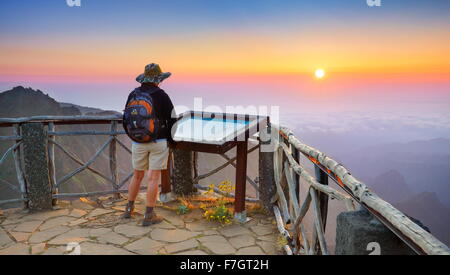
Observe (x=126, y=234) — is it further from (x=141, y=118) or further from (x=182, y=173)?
(x=182, y=173)

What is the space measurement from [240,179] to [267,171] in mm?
721

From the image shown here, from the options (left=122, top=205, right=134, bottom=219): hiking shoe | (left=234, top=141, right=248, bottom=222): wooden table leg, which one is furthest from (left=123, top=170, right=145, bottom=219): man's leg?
(left=234, top=141, right=248, bottom=222): wooden table leg

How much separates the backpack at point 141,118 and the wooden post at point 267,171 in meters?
1.91

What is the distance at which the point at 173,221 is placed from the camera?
5320 millimetres

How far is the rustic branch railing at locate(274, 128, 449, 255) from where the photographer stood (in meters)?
1.79

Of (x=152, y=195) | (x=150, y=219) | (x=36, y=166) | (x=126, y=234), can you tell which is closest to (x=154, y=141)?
(x=152, y=195)

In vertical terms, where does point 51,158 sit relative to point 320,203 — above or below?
above

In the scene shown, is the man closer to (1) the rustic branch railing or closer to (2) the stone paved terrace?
(2) the stone paved terrace

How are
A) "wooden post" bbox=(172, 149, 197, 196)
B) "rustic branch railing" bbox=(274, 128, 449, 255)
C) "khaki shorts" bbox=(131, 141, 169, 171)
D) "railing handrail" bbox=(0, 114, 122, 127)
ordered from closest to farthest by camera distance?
"rustic branch railing" bbox=(274, 128, 449, 255) < "khaki shorts" bbox=(131, 141, 169, 171) < "railing handrail" bbox=(0, 114, 122, 127) < "wooden post" bbox=(172, 149, 197, 196)

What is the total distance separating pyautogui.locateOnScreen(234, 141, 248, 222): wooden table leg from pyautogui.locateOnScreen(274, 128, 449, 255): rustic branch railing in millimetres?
574

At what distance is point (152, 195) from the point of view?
16.5ft

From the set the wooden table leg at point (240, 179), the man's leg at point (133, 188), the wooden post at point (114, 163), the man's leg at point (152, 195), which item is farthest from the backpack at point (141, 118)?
the wooden post at point (114, 163)
